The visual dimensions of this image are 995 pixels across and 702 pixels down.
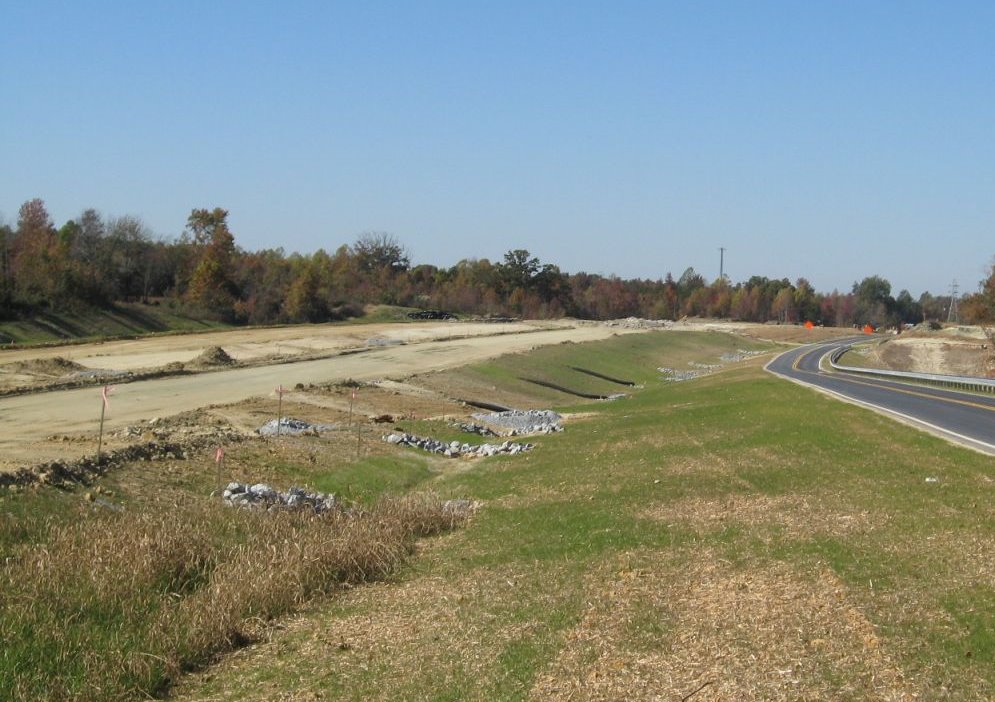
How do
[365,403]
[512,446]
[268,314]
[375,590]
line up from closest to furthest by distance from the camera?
[375,590] → [512,446] → [365,403] → [268,314]

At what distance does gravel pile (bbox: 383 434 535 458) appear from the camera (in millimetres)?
29172

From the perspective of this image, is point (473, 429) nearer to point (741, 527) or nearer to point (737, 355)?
point (741, 527)

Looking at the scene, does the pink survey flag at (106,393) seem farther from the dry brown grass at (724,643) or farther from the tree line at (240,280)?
the tree line at (240,280)

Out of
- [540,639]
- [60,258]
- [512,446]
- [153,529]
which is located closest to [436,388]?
[512,446]

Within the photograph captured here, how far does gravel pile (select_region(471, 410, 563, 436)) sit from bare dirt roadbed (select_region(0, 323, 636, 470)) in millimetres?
8370

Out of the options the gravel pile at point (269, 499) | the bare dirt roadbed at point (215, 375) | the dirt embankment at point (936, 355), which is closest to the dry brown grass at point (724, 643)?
the gravel pile at point (269, 499)

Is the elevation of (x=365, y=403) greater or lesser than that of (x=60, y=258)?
lesser

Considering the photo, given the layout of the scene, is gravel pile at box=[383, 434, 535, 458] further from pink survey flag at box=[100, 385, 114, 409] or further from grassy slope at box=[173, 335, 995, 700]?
grassy slope at box=[173, 335, 995, 700]

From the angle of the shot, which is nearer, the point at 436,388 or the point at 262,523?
the point at 262,523

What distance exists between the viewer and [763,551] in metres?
13.5

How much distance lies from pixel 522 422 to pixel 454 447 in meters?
7.69

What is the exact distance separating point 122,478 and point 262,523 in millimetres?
3951

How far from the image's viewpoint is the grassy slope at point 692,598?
975 centimetres

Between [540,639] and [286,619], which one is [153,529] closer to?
[286,619]
